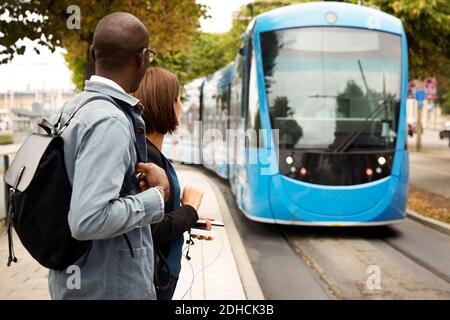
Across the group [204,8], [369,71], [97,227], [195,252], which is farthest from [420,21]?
[97,227]

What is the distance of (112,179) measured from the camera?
189cm

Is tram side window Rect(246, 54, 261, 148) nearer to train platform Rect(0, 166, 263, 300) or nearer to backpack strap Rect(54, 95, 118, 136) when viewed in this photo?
train platform Rect(0, 166, 263, 300)

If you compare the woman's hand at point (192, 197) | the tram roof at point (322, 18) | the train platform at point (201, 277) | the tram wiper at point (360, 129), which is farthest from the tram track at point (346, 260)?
the woman's hand at point (192, 197)

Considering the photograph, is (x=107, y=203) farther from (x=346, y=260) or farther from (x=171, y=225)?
(x=346, y=260)

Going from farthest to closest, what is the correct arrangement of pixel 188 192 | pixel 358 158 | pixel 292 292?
pixel 358 158 → pixel 292 292 → pixel 188 192

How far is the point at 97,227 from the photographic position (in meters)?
1.87

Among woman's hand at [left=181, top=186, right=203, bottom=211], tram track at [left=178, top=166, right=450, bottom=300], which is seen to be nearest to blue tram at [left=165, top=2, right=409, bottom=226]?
tram track at [left=178, top=166, right=450, bottom=300]

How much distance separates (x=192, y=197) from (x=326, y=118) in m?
6.70

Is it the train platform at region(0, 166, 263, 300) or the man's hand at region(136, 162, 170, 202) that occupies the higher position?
the man's hand at region(136, 162, 170, 202)

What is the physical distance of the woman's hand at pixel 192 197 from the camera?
8.59ft

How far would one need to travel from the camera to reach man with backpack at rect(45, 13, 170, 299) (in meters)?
1.87

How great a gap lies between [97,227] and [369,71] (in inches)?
313
